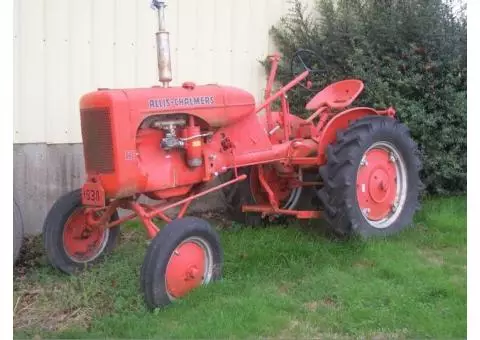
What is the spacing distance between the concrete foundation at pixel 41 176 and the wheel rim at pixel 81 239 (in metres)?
0.92

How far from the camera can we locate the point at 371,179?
5.34 m

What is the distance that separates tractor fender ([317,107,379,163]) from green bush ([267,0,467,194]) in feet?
2.86

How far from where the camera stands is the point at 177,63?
649 centimetres

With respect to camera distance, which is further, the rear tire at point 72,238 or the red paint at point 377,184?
the red paint at point 377,184

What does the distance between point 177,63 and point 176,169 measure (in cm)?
217

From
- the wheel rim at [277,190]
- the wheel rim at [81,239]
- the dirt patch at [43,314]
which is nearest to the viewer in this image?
the dirt patch at [43,314]

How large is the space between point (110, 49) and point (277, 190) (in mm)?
2036

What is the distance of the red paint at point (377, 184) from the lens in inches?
209

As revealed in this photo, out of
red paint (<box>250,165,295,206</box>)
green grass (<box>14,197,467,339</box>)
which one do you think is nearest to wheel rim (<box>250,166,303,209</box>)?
red paint (<box>250,165,295,206</box>)

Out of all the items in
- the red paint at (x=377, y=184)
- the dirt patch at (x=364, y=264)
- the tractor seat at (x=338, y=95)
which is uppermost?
the tractor seat at (x=338, y=95)

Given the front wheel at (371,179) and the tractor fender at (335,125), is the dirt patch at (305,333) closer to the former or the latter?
the front wheel at (371,179)

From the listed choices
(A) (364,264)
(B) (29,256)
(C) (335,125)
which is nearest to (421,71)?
(C) (335,125)

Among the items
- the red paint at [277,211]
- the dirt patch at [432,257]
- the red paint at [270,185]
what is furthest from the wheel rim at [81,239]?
the dirt patch at [432,257]

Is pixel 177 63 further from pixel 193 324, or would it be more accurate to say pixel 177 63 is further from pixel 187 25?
pixel 193 324
